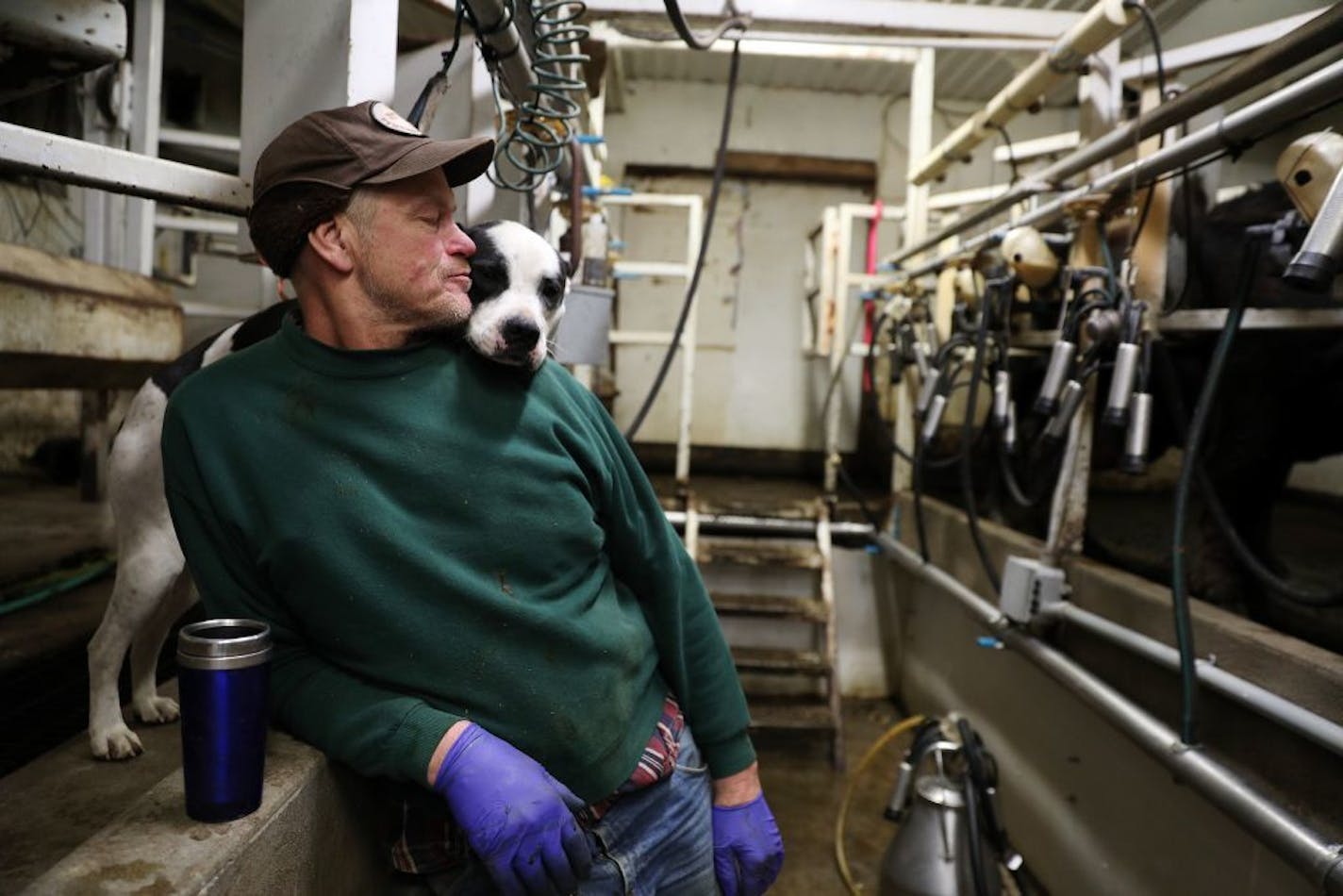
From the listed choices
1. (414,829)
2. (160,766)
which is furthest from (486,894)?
(160,766)

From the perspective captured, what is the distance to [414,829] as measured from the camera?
3.02 ft

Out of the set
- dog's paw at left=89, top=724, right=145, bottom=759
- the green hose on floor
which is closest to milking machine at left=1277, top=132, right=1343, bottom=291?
dog's paw at left=89, top=724, right=145, bottom=759

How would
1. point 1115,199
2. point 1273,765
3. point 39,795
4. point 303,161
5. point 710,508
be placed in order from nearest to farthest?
point 303,161
point 39,795
point 1273,765
point 1115,199
point 710,508

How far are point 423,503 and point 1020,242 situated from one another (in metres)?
1.84

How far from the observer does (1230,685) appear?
4.47 feet

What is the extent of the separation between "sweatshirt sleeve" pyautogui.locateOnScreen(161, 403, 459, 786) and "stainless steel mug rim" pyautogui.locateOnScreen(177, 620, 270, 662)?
11 centimetres

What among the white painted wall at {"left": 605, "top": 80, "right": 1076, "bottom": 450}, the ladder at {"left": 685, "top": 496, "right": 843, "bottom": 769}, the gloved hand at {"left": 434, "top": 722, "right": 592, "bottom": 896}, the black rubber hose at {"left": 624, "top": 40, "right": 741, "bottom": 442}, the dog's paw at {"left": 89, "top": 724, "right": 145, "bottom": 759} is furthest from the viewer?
the white painted wall at {"left": 605, "top": 80, "right": 1076, "bottom": 450}

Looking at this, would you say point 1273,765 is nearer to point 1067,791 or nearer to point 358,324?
point 1067,791

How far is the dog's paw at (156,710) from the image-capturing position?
1.25m

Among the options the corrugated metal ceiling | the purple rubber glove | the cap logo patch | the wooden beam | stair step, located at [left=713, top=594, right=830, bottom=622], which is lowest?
stair step, located at [left=713, top=594, right=830, bottom=622]

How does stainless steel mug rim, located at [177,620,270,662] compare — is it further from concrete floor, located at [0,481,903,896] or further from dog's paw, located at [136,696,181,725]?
dog's paw, located at [136,696,181,725]

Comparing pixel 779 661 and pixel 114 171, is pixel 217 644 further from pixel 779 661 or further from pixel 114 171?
pixel 779 661

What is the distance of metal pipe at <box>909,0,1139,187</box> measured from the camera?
173 cm

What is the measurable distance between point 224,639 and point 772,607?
2.73m
